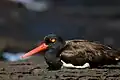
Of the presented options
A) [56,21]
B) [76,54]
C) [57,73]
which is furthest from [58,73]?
[56,21]

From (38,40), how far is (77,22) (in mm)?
283

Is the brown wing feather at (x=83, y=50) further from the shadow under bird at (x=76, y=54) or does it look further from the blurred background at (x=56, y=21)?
the blurred background at (x=56, y=21)

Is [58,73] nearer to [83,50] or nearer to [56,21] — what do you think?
[83,50]

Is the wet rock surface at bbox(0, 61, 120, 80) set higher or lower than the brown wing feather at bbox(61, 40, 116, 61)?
lower

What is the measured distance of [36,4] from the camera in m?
1.75

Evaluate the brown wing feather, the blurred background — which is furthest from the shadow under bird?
the blurred background

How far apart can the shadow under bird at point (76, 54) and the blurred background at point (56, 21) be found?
29.4 inches

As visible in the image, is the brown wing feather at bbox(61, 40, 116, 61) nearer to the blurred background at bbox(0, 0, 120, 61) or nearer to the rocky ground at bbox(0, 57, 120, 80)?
the rocky ground at bbox(0, 57, 120, 80)

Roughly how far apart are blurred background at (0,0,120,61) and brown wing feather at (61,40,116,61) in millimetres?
743

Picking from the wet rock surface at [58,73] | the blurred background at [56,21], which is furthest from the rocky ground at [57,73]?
the blurred background at [56,21]

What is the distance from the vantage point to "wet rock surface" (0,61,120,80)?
0.83 m

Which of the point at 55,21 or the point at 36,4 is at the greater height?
the point at 36,4

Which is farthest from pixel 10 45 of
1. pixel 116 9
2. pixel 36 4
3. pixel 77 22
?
pixel 116 9

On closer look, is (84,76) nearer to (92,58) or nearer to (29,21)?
(92,58)
